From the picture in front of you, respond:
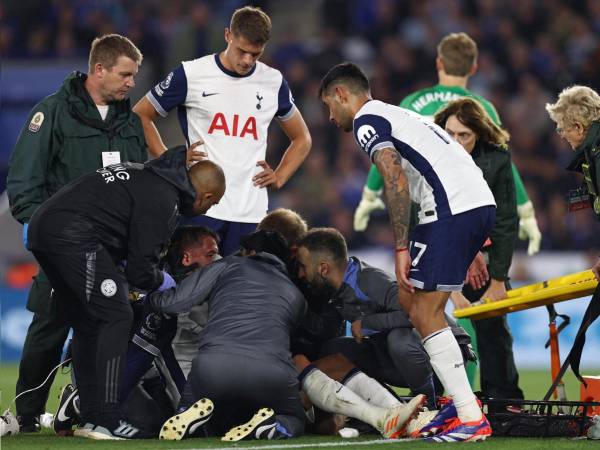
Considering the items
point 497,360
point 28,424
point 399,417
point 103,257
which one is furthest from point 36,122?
point 497,360

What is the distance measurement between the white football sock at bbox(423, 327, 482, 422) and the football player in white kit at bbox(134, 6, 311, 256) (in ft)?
6.50

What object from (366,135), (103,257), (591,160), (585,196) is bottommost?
(103,257)

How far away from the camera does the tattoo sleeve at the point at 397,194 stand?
17.9 ft

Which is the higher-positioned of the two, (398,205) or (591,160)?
(591,160)

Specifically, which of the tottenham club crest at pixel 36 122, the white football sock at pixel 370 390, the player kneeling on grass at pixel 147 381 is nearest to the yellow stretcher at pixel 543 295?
the white football sock at pixel 370 390

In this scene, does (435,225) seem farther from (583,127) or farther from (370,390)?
(583,127)

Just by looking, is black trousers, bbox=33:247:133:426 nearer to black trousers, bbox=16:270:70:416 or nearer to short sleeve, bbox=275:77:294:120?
black trousers, bbox=16:270:70:416

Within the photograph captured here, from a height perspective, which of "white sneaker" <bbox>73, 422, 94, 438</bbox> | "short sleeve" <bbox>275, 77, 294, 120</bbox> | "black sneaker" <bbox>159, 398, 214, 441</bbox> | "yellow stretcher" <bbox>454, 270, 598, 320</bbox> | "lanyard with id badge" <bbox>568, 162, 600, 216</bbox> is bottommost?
"white sneaker" <bbox>73, 422, 94, 438</bbox>

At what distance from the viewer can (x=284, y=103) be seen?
24.6 feet

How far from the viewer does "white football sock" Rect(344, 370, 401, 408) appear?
589cm

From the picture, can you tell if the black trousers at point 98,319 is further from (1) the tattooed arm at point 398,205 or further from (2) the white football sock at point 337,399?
(1) the tattooed arm at point 398,205

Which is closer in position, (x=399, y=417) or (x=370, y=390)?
(x=399, y=417)

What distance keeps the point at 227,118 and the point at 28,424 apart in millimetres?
2207

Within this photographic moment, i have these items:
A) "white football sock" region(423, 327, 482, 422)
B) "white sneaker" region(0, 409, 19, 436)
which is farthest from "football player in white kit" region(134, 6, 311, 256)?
"white football sock" region(423, 327, 482, 422)
